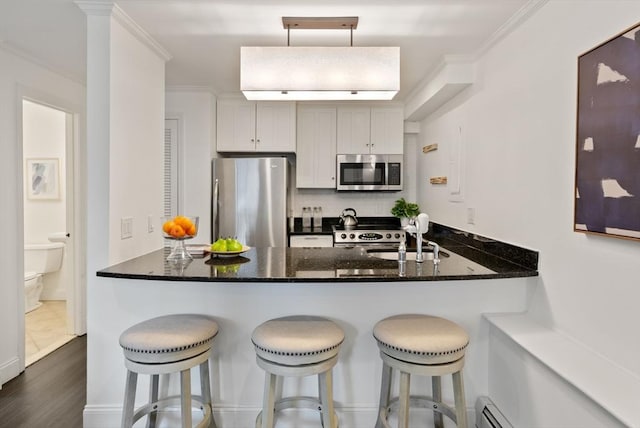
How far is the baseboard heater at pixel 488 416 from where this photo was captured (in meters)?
1.82

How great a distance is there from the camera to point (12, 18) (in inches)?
85.7

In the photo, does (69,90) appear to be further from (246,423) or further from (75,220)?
(246,423)

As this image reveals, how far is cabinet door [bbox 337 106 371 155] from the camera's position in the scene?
404cm

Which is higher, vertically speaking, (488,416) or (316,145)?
(316,145)

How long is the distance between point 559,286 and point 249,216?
2566 mm

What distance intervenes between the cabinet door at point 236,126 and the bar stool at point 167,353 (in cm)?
236

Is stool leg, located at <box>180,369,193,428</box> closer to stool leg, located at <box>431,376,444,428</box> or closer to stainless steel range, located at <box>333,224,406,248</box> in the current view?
stool leg, located at <box>431,376,444,428</box>

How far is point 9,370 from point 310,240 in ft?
8.39

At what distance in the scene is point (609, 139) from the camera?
1.40 m

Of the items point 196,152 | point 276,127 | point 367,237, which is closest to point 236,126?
point 276,127

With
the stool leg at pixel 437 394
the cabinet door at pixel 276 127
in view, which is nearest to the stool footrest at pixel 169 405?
the stool leg at pixel 437 394

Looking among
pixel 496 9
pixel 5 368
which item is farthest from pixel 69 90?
pixel 496 9

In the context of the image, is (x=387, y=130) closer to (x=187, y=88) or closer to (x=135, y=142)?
(x=187, y=88)

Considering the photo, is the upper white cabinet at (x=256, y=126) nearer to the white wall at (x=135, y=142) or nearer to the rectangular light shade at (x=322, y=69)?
the white wall at (x=135, y=142)
